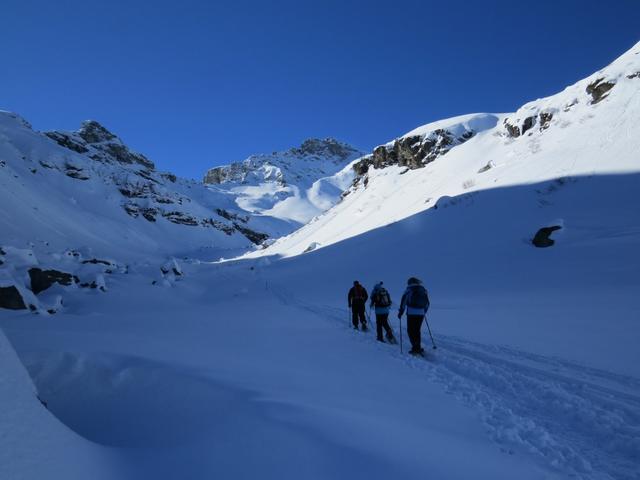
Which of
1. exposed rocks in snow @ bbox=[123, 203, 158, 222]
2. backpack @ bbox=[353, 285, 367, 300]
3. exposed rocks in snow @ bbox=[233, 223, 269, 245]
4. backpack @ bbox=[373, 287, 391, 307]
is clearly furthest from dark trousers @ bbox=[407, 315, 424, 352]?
exposed rocks in snow @ bbox=[233, 223, 269, 245]

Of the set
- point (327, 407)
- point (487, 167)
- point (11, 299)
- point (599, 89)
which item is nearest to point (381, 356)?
point (327, 407)

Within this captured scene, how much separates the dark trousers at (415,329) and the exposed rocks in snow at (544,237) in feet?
34.3

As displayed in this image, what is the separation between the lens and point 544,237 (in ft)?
49.3

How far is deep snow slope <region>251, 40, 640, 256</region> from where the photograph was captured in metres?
19.7

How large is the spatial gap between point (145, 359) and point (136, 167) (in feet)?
372

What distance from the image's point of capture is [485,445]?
→ 334 cm

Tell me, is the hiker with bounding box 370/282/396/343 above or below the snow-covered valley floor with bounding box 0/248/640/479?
above

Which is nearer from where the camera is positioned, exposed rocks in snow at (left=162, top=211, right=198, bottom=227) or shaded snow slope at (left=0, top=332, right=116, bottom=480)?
shaded snow slope at (left=0, top=332, right=116, bottom=480)

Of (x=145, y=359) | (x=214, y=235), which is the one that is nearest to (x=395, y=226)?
(x=145, y=359)

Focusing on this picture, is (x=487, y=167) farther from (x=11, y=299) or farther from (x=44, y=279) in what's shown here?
(x=11, y=299)

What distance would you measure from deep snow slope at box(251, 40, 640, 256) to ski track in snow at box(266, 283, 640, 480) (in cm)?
1284

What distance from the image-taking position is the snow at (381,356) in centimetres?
298

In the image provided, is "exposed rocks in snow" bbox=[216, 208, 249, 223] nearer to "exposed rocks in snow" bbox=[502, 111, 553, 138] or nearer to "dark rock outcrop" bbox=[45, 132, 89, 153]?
"dark rock outcrop" bbox=[45, 132, 89, 153]

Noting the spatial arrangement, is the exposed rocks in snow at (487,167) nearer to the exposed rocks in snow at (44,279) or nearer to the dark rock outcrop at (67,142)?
the exposed rocks in snow at (44,279)
